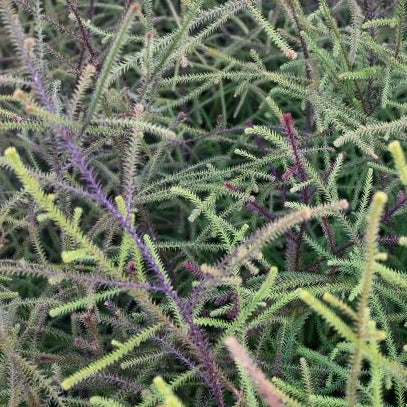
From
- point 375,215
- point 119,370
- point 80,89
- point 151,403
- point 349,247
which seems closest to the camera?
point 375,215

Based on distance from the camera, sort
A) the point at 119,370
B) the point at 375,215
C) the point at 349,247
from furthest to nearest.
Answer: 1. the point at 349,247
2. the point at 119,370
3. the point at 375,215

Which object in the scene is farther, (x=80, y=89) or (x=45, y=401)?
(x=45, y=401)

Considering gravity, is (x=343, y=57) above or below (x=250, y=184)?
above

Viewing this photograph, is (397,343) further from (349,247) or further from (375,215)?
(375,215)

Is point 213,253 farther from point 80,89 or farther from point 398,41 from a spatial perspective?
point 80,89

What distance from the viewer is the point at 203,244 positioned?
1.93 meters

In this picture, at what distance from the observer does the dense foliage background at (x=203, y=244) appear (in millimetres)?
1200

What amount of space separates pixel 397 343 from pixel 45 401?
1.05 metres

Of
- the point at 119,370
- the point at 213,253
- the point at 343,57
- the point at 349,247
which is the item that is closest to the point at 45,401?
the point at 119,370

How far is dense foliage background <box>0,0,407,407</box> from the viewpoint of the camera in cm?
120

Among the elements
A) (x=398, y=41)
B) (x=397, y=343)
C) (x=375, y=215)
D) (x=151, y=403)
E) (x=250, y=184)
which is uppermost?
(x=398, y=41)

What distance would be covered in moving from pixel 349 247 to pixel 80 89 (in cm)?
108

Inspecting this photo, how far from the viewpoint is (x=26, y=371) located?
5.21 ft

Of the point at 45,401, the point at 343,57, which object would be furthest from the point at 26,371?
the point at 343,57
